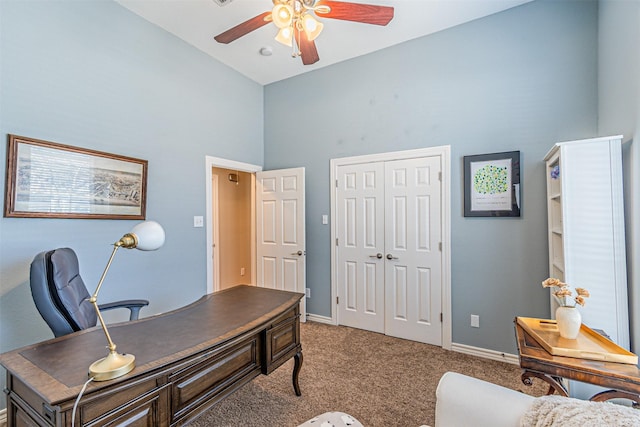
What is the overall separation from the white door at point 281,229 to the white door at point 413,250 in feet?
3.74

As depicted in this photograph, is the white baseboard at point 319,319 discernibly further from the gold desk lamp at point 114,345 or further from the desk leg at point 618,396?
the gold desk lamp at point 114,345

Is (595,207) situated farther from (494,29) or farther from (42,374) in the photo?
(42,374)

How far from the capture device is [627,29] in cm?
181

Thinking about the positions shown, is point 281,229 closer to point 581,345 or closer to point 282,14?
point 282,14

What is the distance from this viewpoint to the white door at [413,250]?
2998 mm

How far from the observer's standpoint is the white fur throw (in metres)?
0.76

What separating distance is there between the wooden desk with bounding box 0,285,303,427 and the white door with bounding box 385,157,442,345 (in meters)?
1.75

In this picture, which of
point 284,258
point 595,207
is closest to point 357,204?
point 284,258

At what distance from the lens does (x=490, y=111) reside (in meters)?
2.75

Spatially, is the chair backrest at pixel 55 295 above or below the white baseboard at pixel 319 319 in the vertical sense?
above

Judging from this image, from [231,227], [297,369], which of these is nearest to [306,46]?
[297,369]

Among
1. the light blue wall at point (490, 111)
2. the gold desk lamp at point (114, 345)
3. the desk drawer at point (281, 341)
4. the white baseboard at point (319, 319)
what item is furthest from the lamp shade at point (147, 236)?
the white baseboard at point (319, 319)

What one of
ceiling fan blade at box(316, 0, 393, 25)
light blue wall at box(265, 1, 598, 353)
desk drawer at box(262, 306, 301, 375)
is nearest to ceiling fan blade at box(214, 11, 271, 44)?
ceiling fan blade at box(316, 0, 393, 25)

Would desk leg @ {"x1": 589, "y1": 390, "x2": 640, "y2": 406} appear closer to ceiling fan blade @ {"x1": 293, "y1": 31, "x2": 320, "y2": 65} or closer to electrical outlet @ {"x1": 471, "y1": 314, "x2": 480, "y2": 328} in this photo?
electrical outlet @ {"x1": 471, "y1": 314, "x2": 480, "y2": 328}
